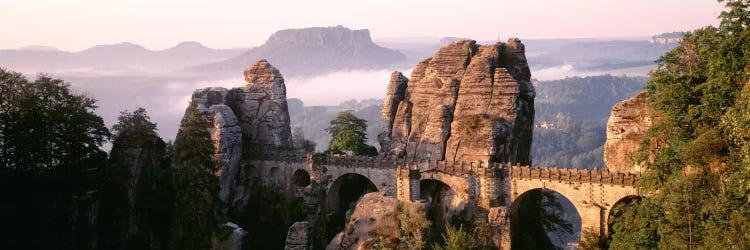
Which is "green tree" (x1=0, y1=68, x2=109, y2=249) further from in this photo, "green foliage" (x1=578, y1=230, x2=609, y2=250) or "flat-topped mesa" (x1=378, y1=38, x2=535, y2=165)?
"green foliage" (x1=578, y1=230, x2=609, y2=250)

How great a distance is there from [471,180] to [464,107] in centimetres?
785

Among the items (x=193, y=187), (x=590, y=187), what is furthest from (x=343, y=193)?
(x=590, y=187)

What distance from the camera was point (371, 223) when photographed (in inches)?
1671

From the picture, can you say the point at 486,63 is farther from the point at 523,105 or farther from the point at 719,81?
the point at 719,81

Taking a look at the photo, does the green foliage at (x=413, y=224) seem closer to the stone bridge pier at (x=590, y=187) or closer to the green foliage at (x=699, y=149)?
the stone bridge pier at (x=590, y=187)

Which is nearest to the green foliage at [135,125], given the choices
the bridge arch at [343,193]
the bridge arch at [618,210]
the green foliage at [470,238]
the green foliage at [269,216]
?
the green foliage at [269,216]

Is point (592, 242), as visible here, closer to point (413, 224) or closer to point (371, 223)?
point (413, 224)

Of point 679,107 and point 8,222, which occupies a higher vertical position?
point 679,107

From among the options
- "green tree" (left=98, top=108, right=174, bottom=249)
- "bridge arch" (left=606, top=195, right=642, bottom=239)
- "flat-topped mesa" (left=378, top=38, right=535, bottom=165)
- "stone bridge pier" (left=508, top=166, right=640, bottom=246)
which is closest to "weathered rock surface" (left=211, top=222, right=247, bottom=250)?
"green tree" (left=98, top=108, right=174, bottom=249)

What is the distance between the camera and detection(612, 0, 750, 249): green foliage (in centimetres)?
2747

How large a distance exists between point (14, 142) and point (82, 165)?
15.7 ft

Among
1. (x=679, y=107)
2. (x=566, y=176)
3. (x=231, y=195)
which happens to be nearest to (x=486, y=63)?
(x=566, y=176)

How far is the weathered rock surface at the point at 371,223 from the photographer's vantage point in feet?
137

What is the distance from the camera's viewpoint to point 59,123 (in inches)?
1715
